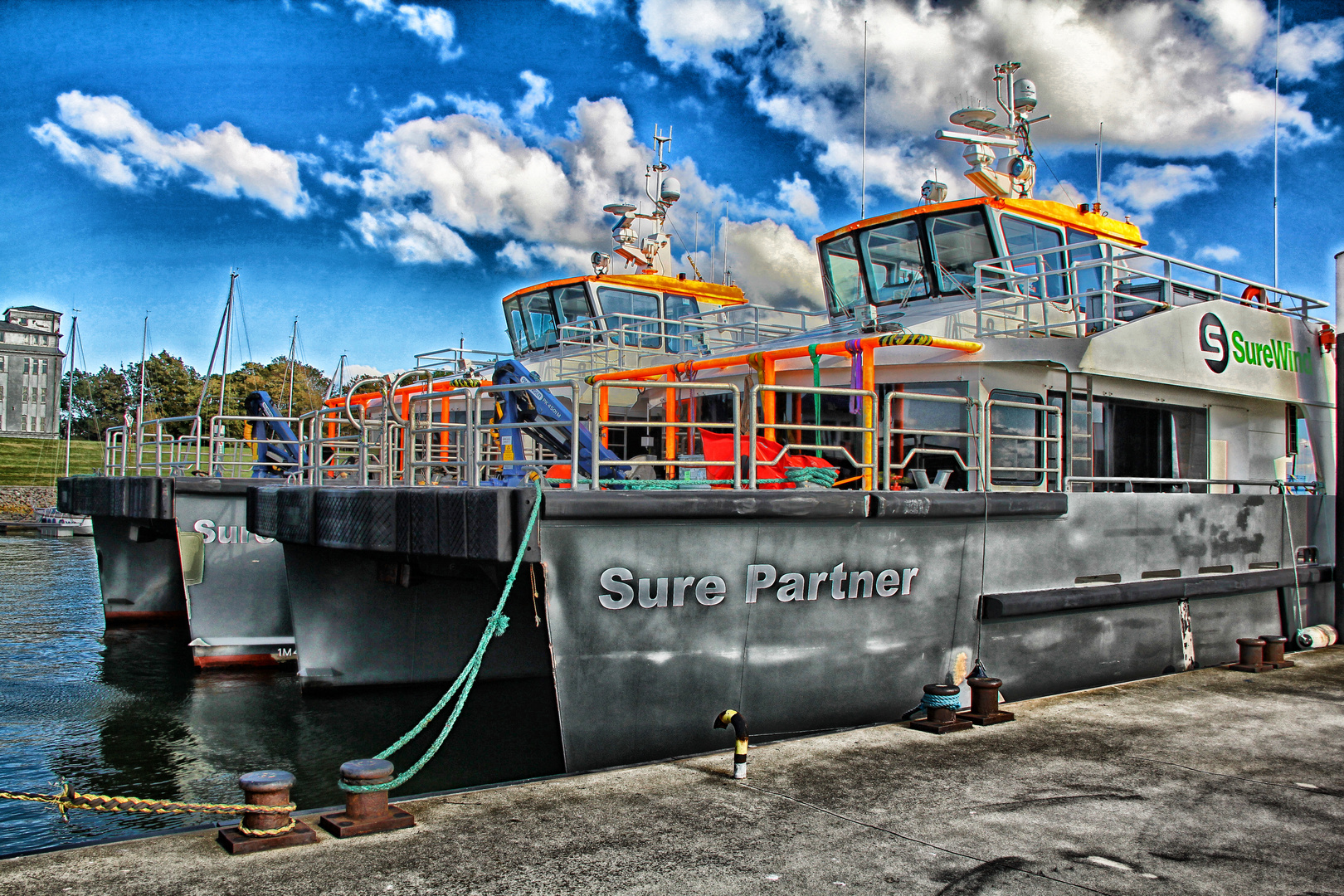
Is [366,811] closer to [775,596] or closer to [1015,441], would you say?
[775,596]

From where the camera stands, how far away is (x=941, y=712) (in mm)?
6188

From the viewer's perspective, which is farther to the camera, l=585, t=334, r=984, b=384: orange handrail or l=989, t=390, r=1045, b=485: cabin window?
l=989, t=390, r=1045, b=485: cabin window

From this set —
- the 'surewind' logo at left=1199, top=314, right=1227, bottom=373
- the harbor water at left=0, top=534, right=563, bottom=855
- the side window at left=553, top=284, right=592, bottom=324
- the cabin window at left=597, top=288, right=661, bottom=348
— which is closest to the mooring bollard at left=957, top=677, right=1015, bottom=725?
the harbor water at left=0, top=534, right=563, bottom=855

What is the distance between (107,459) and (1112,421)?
461 inches

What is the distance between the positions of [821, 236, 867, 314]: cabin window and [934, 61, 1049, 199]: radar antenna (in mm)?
1850

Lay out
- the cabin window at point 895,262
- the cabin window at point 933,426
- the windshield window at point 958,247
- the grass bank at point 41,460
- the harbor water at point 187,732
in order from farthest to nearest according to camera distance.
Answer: the grass bank at point 41,460 → the cabin window at point 895,262 → the windshield window at point 958,247 → the cabin window at point 933,426 → the harbor water at point 187,732

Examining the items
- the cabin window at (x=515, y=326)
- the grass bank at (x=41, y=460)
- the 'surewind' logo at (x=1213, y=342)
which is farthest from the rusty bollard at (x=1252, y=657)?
the grass bank at (x=41, y=460)

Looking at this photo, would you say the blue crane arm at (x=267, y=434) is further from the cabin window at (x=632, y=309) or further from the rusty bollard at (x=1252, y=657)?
the rusty bollard at (x=1252, y=657)

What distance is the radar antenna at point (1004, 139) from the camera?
11.4m

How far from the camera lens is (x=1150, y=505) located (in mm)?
8094

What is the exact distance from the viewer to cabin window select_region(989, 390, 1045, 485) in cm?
786

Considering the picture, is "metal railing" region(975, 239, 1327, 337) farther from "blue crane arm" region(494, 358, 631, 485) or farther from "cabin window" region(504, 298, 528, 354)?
"cabin window" region(504, 298, 528, 354)

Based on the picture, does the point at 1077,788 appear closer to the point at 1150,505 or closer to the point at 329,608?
the point at 1150,505

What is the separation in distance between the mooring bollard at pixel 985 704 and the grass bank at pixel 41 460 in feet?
148
